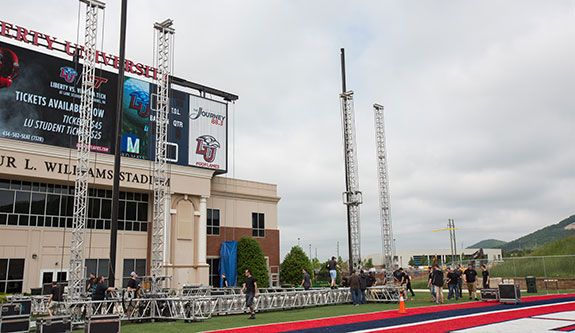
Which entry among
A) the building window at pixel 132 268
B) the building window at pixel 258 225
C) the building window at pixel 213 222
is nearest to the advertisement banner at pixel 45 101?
the building window at pixel 132 268

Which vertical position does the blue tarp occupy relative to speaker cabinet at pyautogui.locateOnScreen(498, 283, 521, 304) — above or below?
above

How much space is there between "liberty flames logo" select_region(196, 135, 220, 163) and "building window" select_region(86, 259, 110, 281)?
1110cm

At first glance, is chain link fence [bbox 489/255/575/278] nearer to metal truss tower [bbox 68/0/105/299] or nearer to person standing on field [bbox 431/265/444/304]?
person standing on field [bbox 431/265/444/304]

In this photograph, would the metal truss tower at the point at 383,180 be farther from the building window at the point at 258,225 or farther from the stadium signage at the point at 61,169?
the stadium signage at the point at 61,169

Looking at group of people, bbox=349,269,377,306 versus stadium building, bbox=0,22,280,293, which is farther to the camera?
stadium building, bbox=0,22,280,293

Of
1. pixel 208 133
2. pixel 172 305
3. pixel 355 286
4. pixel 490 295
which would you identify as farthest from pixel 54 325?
pixel 208 133

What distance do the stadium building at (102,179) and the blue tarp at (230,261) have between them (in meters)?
0.85

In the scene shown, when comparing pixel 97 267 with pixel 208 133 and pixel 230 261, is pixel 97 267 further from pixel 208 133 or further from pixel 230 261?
pixel 208 133

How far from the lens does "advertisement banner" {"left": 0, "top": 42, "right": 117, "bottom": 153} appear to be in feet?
94.9

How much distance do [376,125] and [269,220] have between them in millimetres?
13637

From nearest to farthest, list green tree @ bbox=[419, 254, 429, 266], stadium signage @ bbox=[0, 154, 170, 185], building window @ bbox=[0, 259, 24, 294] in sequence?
building window @ bbox=[0, 259, 24, 294], stadium signage @ bbox=[0, 154, 170, 185], green tree @ bbox=[419, 254, 429, 266]

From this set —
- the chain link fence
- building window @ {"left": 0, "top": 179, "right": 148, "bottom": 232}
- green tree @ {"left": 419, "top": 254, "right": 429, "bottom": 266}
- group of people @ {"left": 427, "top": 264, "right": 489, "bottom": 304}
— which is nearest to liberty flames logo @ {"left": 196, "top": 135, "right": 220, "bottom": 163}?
building window @ {"left": 0, "top": 179, "right": 148, "bottom": 232}

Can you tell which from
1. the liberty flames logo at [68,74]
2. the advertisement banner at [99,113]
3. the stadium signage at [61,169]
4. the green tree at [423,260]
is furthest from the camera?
the green tree at [423,260]

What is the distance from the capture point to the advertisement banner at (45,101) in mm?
28938
